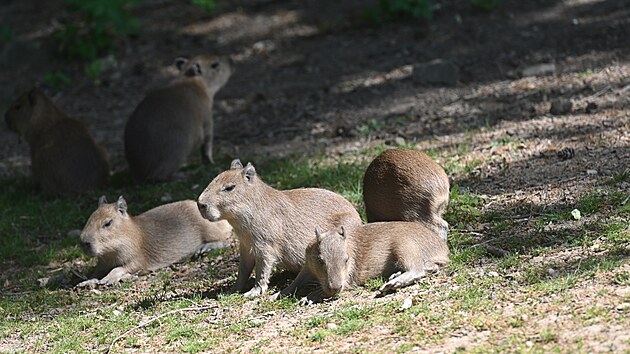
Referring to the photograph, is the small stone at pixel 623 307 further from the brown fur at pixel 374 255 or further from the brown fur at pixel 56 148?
the brown fur at pixel 56 148

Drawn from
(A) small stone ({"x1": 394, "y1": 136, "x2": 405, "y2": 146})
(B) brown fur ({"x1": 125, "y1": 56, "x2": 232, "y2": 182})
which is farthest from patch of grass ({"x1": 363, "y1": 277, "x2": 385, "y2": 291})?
(B) brown fur ({"x1": 125, "y1": 56, "x2": 232, "y2": 182})

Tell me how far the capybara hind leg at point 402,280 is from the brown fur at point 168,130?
145 inches

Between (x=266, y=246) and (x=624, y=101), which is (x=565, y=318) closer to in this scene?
(x=266, y=246)

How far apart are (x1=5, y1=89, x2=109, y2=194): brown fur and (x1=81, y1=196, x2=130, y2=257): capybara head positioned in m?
1.95

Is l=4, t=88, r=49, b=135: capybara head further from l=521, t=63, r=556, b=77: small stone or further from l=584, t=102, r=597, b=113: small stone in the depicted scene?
l=584, t=102, r=597, b=113: small stone

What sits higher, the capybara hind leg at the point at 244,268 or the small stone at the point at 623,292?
the small stone at the point at 623,292

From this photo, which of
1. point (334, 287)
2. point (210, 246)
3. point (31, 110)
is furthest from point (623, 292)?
point (31, 110)

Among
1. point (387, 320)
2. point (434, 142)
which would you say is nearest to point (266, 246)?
point (387, 320)

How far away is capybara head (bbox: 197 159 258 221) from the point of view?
536cm

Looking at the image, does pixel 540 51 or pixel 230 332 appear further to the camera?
pixel 540 51

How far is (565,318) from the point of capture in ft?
14.3

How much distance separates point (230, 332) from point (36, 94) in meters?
4.92

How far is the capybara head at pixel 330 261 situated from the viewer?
5.02 meters

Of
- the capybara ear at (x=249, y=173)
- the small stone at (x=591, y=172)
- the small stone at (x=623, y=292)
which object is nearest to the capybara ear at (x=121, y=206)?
the capybara ear at (x=249, y=173)
